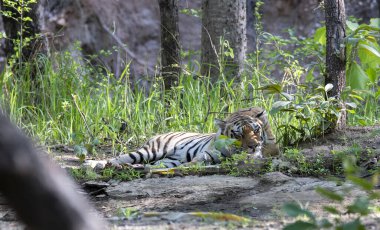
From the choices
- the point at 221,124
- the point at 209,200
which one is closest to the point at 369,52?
the point at 221,124

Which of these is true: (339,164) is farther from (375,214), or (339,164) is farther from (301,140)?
(375,214)

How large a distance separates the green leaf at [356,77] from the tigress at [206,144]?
0.95m

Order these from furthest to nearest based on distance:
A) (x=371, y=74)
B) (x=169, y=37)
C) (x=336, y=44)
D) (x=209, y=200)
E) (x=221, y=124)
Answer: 1. (x=169, y=37)
2. (x=371, y=74)
3. (x=221, y=124)
4. (x=336, y=44)
5. (x=209, y=200)

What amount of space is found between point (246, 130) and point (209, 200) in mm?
1784

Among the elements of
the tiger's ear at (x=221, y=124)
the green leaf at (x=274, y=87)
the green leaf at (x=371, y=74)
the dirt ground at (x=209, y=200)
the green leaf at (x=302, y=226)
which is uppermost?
the green leaf at (x=371, y=74)

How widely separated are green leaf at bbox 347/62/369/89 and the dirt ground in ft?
2.47

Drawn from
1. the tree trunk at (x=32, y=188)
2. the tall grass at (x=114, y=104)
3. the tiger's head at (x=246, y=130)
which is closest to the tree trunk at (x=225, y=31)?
the tall grass at (x=114, y=104)

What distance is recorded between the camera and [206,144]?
731 centimetres

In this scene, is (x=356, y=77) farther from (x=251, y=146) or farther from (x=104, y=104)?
(x=104, y=104)

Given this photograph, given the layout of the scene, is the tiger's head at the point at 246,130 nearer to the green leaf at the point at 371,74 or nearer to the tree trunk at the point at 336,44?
the tree trunk at the point at 336,44

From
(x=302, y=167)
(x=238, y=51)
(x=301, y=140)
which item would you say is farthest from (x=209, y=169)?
(x=238, y=51)

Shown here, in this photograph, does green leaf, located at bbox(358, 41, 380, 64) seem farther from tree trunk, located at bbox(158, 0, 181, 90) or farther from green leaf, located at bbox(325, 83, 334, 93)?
tree trunk, located at bbox(158, 0, 181, 90)

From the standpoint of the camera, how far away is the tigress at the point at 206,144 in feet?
22.7

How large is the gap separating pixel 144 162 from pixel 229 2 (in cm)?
269
